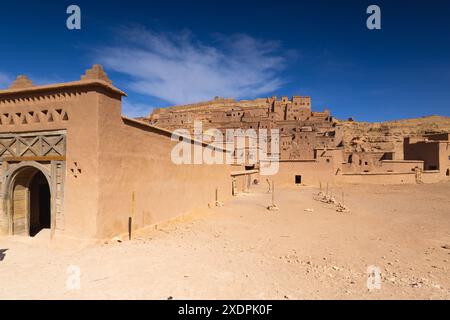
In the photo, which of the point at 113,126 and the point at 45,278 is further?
the point at 113,126

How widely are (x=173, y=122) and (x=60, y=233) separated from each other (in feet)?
158

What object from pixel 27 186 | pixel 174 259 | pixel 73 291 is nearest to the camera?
pixel 73 291

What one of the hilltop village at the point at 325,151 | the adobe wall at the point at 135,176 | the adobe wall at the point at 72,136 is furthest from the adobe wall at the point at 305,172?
the adobe wall at the point at 72,136

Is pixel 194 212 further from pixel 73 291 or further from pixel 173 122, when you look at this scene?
pixel 173 122

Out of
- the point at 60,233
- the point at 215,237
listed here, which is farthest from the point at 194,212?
the point at 60,233

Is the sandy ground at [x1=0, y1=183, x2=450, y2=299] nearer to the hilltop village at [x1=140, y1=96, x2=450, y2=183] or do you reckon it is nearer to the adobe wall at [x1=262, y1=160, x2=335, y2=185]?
the adobe wall at [x1=262, y1=160, x2=335, y2=185]

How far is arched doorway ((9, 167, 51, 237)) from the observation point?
347 inches

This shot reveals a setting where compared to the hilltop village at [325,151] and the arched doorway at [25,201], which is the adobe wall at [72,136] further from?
the hilltop village at [325,151]

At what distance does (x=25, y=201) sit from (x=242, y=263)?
7.64 m

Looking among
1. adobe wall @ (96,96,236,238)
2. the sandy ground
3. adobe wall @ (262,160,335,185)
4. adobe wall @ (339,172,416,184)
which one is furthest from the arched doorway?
adobe wall @ (339,172,416,184)

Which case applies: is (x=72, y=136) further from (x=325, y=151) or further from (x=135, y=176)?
(x=325, y=151)

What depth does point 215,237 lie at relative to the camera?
9.62 metres

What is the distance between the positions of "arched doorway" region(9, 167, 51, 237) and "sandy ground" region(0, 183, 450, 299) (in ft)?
2.45

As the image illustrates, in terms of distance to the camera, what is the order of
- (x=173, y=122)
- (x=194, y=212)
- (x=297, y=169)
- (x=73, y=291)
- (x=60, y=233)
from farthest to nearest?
(x=173, y=122)
(x=297, y=169)
(x=194, y=212)
(x=60, y=233)
(x=73, y=291)
